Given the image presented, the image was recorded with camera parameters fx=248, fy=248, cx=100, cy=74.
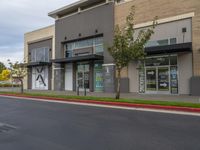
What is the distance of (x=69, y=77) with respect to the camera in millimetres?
31391

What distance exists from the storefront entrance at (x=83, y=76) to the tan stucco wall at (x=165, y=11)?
6711mm

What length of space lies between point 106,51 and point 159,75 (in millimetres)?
6854

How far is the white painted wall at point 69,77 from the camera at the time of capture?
1224 inches

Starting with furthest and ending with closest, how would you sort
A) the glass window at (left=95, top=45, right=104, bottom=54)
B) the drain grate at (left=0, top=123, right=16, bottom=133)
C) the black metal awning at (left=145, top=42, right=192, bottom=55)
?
the glass window at (left=95, top=45, right=104, bottom=54), the black metal awning at (left=145, top=42, right=192, bottom=55), the drain grate at (left=0, top=123, right=16, bottom=133)

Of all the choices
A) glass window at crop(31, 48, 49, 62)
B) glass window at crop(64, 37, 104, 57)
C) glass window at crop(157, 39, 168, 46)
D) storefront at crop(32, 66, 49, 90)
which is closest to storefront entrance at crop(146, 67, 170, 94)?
glass window at crop(157, 39, 168, 46)

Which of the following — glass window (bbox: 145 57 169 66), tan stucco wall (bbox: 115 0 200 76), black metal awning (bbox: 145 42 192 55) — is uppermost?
tan stucco wall (bbox: 115 0 200 76)

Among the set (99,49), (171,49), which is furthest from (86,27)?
(171,49)

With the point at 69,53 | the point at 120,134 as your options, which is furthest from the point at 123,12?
the point at 120,134

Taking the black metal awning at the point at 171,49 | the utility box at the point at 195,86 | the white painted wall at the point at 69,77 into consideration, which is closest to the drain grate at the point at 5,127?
the black metal awning at the point at 171,49

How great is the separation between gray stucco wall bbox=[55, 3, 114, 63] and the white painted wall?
6.62ft

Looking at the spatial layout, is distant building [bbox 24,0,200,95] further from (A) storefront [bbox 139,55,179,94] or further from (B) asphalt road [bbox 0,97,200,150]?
(B) asphalt road [bbox 0,97,200,150]

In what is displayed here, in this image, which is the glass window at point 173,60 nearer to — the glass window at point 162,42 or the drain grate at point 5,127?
the glass window at point 162,42

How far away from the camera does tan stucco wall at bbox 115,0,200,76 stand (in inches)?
781

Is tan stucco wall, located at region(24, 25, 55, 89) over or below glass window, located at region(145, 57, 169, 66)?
over
